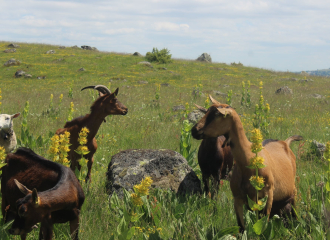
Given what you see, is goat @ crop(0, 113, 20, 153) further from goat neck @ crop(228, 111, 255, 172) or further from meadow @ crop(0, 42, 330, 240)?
goat neck @ crop(228, 111, 255, 172)

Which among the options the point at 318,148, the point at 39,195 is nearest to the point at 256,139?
the point at 39,195

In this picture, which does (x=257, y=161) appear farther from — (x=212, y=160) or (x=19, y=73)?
(x=19, y=73)

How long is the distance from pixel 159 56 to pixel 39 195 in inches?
1344

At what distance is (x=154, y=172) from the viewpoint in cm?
512

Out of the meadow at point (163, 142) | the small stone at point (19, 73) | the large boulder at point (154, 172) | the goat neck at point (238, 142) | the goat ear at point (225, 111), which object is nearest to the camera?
the goat ear at point (225, 111)

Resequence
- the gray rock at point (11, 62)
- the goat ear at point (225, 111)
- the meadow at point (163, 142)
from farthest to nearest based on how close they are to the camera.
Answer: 1. the gray rock at point (11, 62)
2. the meadow at point (163, 142)
3. the goat ear at point (225, 111)

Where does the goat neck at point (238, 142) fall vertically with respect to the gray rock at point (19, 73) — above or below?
above

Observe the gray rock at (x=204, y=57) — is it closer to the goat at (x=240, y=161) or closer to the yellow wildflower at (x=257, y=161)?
the goat at (x=240, y=161)

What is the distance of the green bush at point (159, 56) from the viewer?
Answer: 3569 cm

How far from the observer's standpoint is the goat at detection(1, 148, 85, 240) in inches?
106

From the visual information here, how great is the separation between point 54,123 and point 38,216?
7.69 metres

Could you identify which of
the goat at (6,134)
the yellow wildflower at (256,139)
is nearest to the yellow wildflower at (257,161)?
the yellow wildflower at (256,139)

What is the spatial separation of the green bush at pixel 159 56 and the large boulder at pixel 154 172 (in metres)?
31.1

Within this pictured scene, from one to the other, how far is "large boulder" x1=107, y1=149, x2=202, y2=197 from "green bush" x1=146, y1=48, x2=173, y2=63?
31102mm
